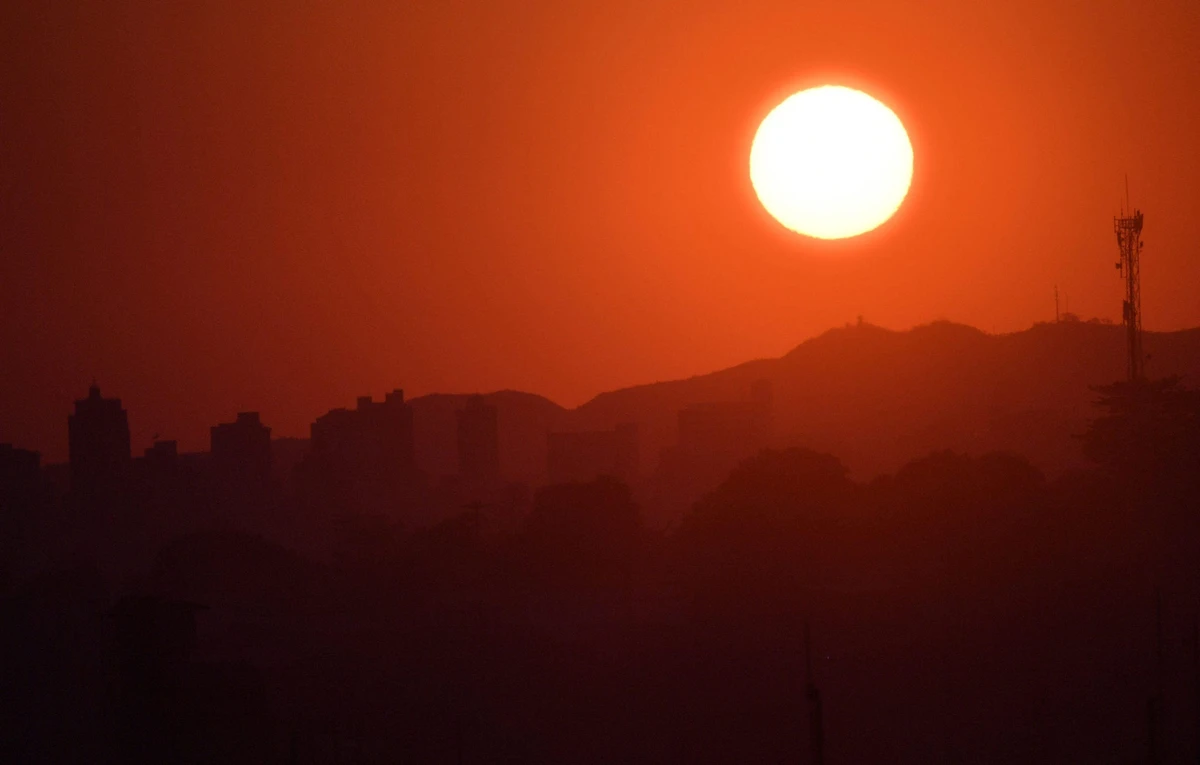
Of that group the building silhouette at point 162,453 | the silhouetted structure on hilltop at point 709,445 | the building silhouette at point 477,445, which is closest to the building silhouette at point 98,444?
the building silhouette at point 162,453

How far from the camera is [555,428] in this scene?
189 metres

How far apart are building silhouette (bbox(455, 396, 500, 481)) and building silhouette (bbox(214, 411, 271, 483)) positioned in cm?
2102

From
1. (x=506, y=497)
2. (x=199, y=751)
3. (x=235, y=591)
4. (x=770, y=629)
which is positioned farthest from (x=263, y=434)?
(x=199, y=751)

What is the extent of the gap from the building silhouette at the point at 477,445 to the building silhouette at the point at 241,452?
2102 centimetres

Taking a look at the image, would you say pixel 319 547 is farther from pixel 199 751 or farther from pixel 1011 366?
pixel 1011 366

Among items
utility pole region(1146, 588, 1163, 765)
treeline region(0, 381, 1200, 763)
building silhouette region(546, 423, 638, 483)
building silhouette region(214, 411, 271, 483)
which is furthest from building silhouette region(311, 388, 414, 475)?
utility pole region(1146, 588, 1163, 765)

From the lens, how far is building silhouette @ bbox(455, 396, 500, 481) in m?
126

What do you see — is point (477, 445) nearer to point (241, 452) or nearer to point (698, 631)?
point (241, 452)

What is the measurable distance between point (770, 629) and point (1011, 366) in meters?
118

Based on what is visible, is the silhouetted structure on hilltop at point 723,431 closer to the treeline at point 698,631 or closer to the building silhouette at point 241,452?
the building silhouette at point 241,452

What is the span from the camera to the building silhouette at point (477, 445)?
12581 centimetres

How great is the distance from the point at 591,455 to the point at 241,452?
1238 inches

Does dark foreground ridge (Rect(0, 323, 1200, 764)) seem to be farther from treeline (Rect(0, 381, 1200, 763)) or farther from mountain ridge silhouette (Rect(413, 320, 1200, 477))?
mountain ridge silhouette (Rect(413, 320, 1200, 477))

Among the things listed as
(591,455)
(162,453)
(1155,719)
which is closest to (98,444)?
(162,453)
